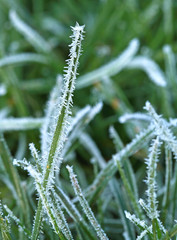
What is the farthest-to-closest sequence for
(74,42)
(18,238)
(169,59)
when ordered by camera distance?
(169,59)
(18,238)
(74,42)

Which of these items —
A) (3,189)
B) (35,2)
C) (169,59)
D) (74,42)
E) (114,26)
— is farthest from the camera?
(35,2)

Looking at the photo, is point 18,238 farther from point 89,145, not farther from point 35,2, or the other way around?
point 35,2

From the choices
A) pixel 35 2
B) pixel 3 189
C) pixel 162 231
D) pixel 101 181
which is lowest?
pixel 162 231

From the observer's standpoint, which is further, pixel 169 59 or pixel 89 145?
pixel 169 59

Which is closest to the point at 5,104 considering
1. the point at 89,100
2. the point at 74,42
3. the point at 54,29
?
the point at 89,100

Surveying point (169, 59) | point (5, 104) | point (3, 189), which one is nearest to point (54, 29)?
point (5, 104)

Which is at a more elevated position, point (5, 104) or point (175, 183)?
point (5, 104)
